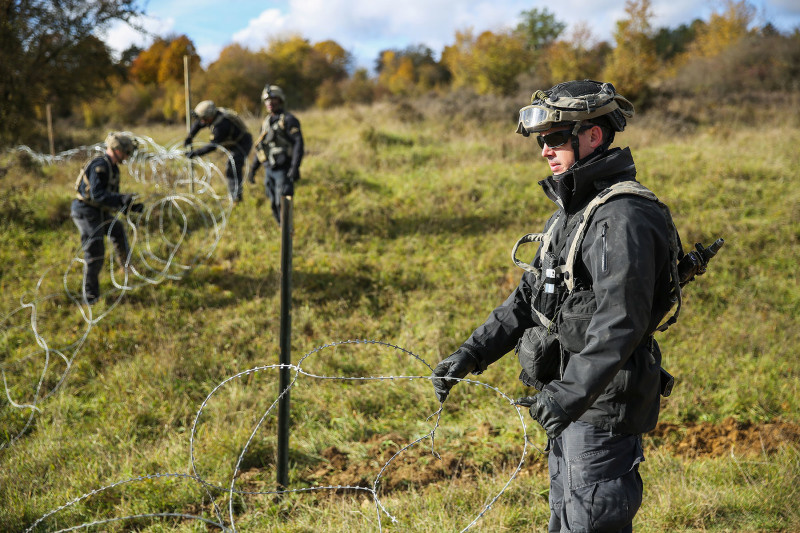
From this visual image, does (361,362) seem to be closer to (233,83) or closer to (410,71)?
(233,83)

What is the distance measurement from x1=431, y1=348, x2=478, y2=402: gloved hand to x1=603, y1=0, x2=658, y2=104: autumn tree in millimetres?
18352

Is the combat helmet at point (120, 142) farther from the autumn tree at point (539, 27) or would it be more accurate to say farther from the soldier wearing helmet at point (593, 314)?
the autumn tree at point (539, 27)

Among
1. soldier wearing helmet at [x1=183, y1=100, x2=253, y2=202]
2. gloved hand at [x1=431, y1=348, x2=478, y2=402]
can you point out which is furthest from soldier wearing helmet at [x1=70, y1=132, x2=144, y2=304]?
gloved hand at [x1=431, y1=348, x2=478, y2=402]

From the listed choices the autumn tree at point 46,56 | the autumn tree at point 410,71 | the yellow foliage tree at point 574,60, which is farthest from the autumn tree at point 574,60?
Result: the autumn tree at point 46,56

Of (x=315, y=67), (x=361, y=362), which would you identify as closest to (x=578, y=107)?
(x=361, y=362)

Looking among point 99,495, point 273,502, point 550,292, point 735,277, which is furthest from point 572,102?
point 735,277

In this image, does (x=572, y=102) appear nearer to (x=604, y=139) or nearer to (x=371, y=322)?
(x=604, y=139)

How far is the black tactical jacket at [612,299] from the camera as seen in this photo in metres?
1.88

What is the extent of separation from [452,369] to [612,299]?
0.82m

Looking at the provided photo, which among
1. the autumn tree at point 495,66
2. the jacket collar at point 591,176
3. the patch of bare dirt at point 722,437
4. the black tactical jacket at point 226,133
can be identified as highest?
the autumn tree at point 495,66

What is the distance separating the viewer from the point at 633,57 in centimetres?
2138

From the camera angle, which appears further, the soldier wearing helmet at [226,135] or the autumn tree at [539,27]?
the autumn tree at [539,27]

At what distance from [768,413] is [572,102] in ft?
13.7

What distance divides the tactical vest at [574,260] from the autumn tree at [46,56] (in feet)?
40.9
